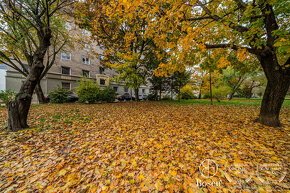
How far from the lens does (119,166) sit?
2.40 meters

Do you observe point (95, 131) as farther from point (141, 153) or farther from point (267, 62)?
point (267, 62)

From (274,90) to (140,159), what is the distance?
5682 mm

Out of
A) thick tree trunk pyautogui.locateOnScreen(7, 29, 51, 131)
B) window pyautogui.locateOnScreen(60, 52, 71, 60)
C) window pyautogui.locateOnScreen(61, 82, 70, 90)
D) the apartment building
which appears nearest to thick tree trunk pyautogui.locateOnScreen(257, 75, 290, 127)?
thick tree trunk pyautogui.locateOnScreen(7, 29, 51, 131)

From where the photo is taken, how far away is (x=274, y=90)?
13.1 feet

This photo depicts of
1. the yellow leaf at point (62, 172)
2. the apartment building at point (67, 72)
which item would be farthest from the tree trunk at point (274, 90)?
the apartment building at point (67, 72)

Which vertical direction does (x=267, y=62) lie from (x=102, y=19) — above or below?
below

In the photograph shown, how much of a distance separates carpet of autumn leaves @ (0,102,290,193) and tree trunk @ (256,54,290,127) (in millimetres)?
500

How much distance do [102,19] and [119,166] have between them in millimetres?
11850

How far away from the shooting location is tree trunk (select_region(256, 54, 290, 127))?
152 inches

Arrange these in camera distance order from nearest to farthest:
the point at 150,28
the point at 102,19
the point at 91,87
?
1. the point at 150,28
2. the point at 102,19
3. the point at 91,87

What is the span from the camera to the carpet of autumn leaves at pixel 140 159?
190 cm

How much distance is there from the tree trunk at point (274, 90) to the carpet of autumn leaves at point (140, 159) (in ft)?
1.64

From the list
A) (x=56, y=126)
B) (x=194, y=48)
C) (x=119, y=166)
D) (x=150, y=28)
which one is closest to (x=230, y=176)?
(x=119, y=166)

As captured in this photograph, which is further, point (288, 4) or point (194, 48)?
point (194, 48)
